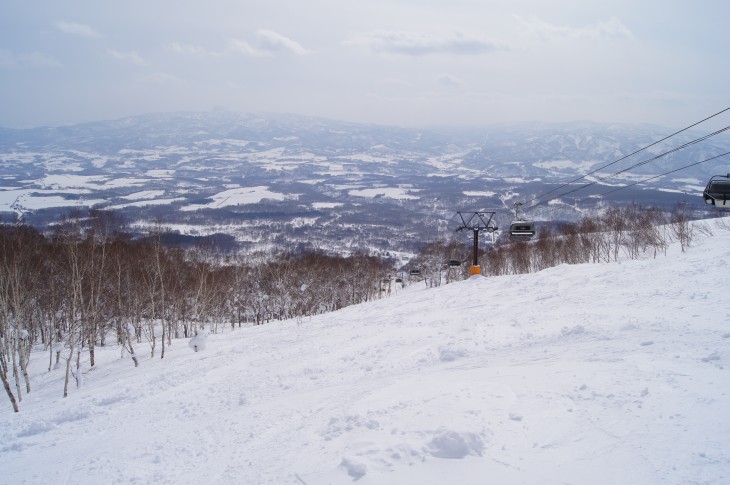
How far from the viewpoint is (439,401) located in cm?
684

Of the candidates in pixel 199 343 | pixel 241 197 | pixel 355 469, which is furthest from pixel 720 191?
pixel 241 197

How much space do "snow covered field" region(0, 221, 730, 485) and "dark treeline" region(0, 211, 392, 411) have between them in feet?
17.7

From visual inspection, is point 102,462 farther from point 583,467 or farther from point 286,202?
point 286,202

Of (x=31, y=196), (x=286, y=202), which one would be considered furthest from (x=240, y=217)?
(x=31, y=196)

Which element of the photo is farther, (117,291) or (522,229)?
(117,291)

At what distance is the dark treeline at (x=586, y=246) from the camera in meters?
37.6

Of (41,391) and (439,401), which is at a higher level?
(439,401)

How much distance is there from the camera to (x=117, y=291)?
79.9ft

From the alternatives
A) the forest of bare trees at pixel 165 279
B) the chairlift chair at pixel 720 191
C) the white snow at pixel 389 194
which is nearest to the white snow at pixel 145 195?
the white snow at pixel 389 194

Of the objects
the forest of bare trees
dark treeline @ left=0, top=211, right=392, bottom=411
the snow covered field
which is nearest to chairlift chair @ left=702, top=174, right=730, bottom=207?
the snow covered field

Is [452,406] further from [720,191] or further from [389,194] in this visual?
[389,194]

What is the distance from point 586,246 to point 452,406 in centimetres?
3962

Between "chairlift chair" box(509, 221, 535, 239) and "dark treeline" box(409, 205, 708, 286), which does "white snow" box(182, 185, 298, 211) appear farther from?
"chairlift chair" box(509, 221, 535, 239)

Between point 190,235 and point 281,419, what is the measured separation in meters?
103
